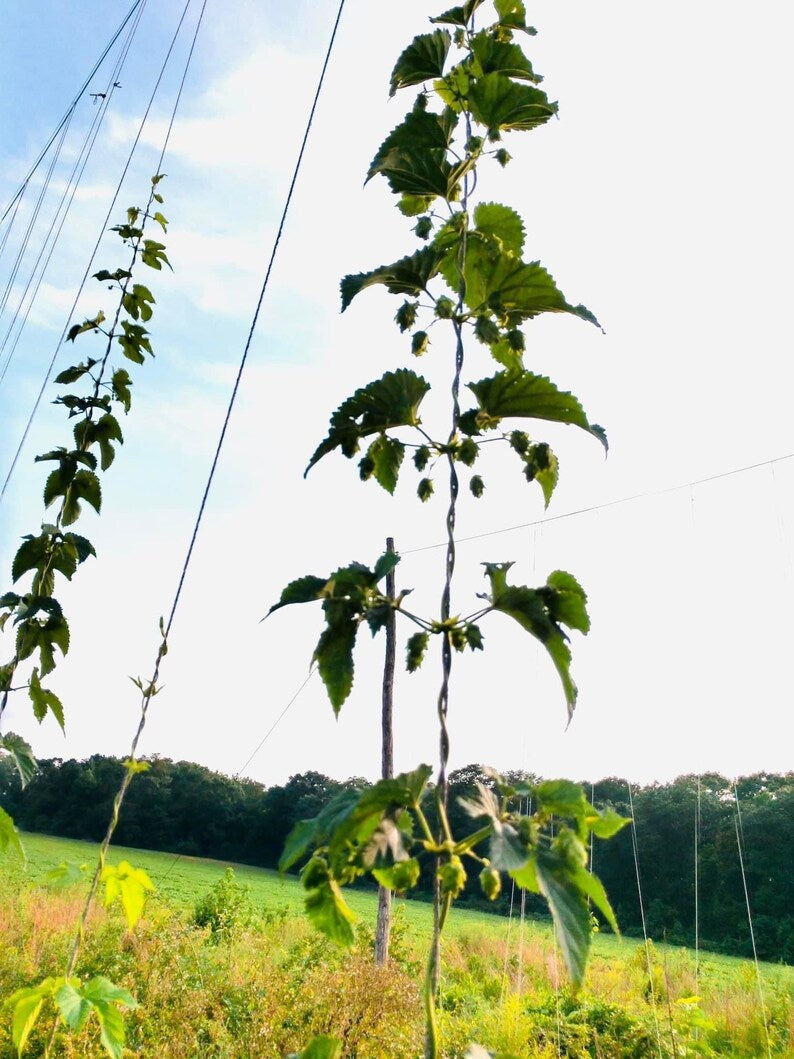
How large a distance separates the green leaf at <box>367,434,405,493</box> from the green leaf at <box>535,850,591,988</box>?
33cm

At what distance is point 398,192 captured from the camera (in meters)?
0.68

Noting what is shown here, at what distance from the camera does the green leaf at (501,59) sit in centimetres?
66

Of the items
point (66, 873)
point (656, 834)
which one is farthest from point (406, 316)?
point (656, 834)

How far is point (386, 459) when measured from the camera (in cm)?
64

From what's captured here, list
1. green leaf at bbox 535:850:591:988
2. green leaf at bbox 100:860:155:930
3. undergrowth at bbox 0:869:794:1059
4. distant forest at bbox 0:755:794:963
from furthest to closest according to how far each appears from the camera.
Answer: distant forest at bbox 0:755:794:963
undergrowth at bbox 0:869:794:1059
green leaf at bbox 100:860:155:930
green leaf at bbox 535:850:591:988

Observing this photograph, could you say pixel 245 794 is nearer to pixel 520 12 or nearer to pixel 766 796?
pixel 766 796

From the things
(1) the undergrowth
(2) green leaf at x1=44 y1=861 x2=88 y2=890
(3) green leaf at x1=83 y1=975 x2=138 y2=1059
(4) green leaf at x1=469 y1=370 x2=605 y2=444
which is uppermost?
(4) green leaf at x1=469 y1=370 x2=605 y2=444

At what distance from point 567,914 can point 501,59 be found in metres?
0.67

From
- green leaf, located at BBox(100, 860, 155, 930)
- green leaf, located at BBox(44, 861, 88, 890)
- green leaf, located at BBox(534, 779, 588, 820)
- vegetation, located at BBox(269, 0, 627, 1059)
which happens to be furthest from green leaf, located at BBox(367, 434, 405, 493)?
green leaf, located at BBox(44, 861, 88, 890)

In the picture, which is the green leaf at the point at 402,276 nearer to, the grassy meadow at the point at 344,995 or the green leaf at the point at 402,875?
the green leaf at the point at 402,875

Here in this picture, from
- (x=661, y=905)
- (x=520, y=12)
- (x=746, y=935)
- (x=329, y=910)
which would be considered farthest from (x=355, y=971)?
(x=746, y=935)

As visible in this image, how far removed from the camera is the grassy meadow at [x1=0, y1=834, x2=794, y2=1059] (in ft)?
11.2

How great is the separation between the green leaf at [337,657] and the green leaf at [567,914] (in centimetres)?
18

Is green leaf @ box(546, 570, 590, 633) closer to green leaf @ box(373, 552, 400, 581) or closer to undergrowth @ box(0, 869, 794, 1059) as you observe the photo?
green leaf @ box(373, 552, 400, 581)
